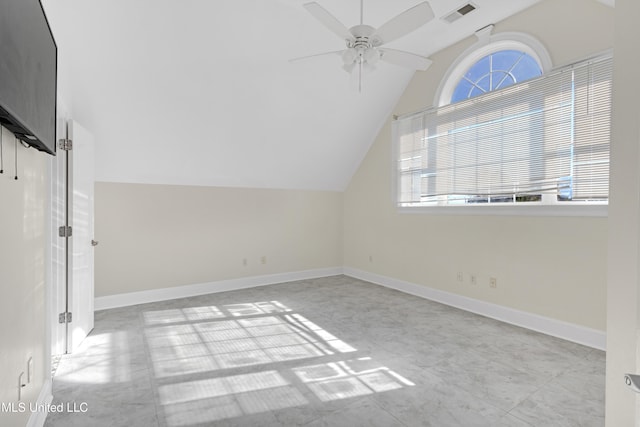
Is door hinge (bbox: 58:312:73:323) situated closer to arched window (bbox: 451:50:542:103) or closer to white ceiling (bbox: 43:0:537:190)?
white ceiling (bbox: 43:0:537:190)

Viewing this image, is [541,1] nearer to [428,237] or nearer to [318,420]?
[428,237]

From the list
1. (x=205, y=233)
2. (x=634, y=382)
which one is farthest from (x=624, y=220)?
(x=205, y=233)

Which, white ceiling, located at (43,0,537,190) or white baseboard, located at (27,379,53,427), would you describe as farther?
white ceiling, located at (43,0,537,190)

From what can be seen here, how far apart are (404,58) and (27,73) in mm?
2367

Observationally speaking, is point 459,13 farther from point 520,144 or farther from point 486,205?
point 486,205

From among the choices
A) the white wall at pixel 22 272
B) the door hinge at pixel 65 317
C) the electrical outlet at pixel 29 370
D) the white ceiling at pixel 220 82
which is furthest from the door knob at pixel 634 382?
the door hinge at pixel 65 317

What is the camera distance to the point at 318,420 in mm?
1862

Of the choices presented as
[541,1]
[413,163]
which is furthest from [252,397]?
[541,1]

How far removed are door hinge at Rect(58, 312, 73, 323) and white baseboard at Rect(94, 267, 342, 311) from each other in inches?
48.0

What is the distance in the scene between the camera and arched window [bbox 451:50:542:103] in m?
3.41

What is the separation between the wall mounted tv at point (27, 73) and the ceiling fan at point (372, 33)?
140cm

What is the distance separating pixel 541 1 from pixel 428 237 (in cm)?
277

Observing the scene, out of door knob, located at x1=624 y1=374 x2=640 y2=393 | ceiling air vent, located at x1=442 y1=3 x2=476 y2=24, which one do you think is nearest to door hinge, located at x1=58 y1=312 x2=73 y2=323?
door knob, located at x1=624 y1=374 x2=640 y2=393

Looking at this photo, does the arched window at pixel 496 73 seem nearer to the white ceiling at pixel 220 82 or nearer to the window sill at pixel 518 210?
the white ceiling at pixel 220 82
